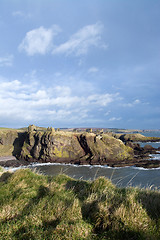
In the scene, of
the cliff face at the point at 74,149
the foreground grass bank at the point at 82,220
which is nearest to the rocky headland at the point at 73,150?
the cliff face at the point at 74,149

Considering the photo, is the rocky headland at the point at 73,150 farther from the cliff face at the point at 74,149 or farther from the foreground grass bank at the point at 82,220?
the foreground grass bank at the point at 82,220

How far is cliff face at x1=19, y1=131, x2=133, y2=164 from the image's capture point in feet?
160

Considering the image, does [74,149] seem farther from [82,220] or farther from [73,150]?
[82,220]

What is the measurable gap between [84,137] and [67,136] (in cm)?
647

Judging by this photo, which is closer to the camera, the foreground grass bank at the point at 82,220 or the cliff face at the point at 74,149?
the foreground grass bank at the point at 82,220

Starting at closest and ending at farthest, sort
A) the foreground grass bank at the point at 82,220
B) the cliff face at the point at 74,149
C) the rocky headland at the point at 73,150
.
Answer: the foreground grass bank at the point at 82,220 → the rocky headland at the point at 73,150 → the cliff face at the point at 74,149

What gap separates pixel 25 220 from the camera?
153 inches

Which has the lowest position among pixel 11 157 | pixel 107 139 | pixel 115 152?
pixel 11 157

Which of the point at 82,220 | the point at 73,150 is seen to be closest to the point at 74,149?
the point at 73,150

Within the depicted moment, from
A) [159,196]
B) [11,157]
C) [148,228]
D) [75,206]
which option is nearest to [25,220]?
[75,206]

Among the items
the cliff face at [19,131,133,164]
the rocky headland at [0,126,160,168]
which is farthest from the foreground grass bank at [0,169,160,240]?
the cliff face at [19,131,133,164]

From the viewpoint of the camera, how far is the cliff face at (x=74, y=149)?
160 ft

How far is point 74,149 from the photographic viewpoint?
52.0 m

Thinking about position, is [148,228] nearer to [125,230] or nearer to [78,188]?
[125,230]
